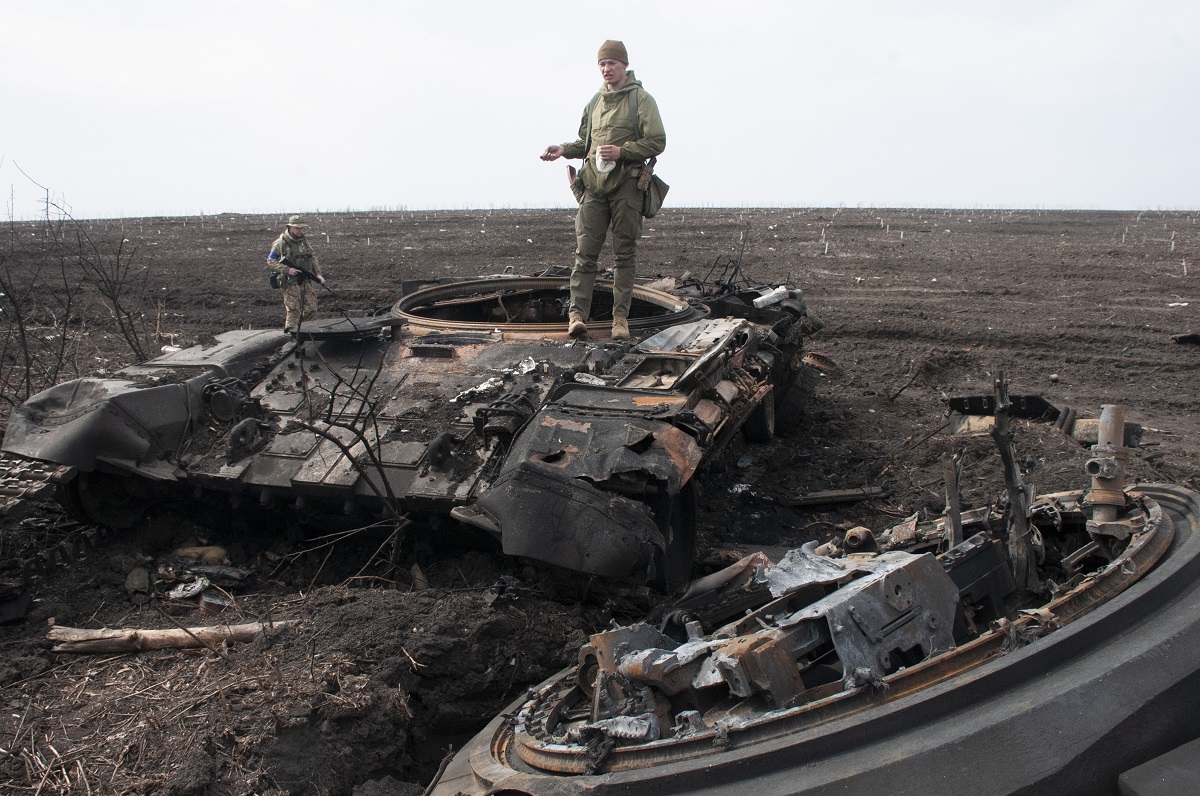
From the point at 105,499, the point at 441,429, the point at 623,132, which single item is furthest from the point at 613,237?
the point at 105,499

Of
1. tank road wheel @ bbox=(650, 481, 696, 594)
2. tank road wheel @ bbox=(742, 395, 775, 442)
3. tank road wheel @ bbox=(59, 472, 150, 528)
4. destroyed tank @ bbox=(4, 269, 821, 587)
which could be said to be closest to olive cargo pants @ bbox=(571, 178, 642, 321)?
destroyed tank @ bbox=(4, 269, 821, 587)

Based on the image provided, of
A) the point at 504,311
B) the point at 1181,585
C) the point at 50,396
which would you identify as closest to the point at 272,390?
the point at 50,396

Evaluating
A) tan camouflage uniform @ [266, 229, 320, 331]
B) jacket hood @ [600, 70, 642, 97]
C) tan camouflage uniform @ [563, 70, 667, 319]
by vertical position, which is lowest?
tan camouflage uniform @ [266, 229, 320, 331]

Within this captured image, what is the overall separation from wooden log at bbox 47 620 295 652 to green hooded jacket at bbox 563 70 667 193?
3.47m

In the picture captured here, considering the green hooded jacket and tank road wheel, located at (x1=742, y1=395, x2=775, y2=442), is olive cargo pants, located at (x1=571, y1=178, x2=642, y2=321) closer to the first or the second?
the green hooded jacket

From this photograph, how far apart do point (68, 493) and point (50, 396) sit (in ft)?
1.76

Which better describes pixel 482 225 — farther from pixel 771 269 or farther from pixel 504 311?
pixel 504 311

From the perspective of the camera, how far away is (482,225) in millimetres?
34156

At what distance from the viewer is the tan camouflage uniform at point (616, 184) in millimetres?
6074

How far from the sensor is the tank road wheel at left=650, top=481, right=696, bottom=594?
4.47m

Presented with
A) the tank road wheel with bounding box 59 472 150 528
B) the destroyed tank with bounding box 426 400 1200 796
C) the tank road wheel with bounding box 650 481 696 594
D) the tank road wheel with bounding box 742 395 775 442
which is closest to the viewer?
the destroyed tank with bounding box 426 400 1200 796

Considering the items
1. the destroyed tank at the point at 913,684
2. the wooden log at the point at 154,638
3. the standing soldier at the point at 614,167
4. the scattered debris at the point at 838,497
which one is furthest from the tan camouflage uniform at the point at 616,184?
the destroyed tank at the point at 913,684

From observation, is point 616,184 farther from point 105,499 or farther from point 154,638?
point 154,638

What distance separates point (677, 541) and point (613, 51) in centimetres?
322
